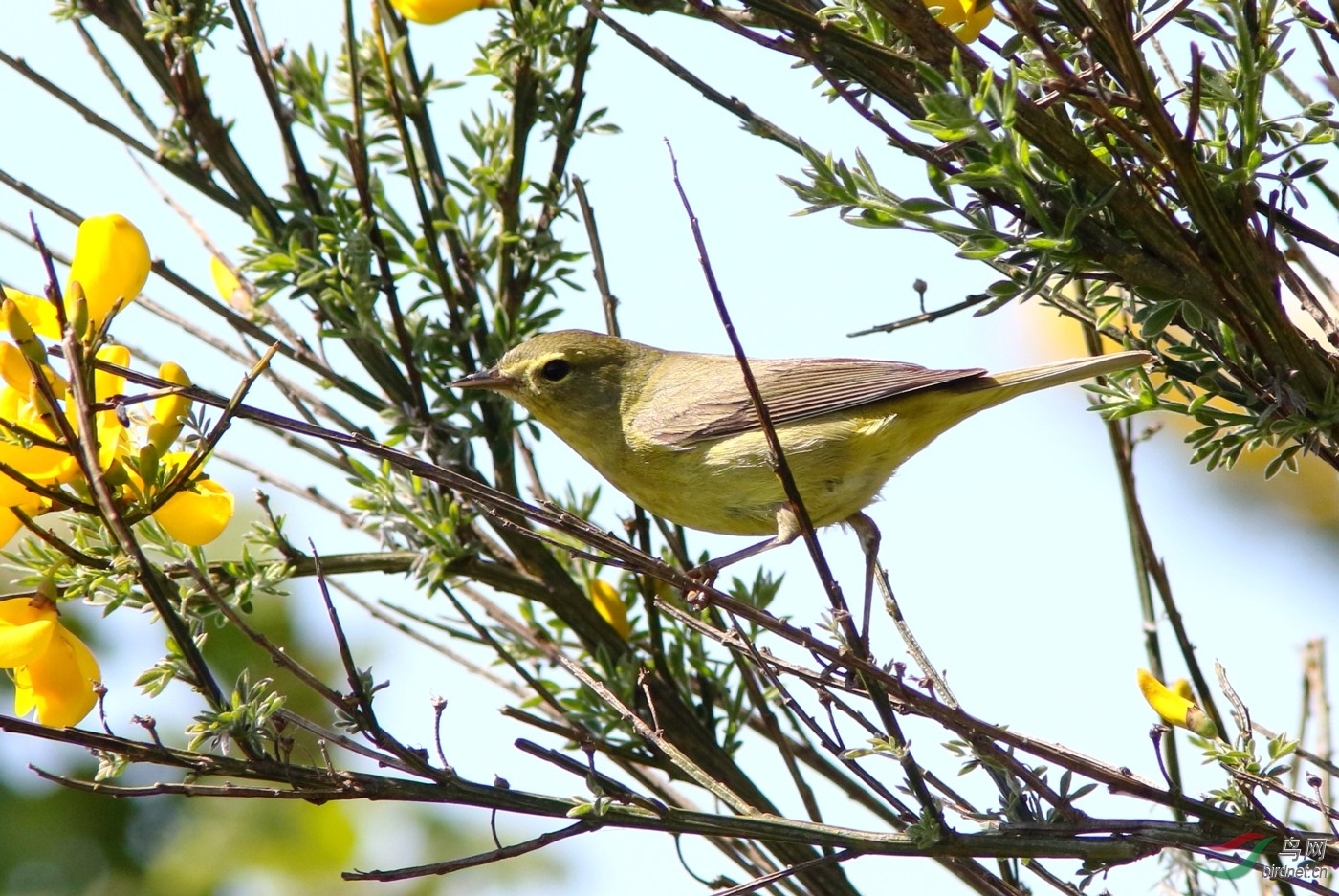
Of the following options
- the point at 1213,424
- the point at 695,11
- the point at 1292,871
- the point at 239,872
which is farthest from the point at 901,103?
the point at 239,872

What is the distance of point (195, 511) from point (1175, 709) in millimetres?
1686

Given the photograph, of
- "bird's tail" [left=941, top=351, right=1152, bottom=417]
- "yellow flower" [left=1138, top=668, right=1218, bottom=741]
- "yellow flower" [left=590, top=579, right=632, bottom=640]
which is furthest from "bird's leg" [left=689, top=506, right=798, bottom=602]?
"yellow flower" [left=1138, top=668, right=1218, bottom=741]

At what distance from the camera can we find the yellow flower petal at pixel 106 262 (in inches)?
78.5

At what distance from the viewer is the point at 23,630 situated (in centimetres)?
194

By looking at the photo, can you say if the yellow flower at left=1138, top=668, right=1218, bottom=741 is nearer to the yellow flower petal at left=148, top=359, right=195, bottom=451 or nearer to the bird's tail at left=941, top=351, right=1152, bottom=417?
the bird's tail at left=941, top=351, right=1152, bottom=417

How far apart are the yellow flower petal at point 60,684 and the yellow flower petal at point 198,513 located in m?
0.23

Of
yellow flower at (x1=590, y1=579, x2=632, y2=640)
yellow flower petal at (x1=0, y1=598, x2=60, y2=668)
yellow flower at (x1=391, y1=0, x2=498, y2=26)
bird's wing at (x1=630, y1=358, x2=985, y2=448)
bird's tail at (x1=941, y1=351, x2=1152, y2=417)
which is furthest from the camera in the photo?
bird's wing at (x1=630, y1=358, x2=985, y2=448)

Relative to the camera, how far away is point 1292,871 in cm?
201

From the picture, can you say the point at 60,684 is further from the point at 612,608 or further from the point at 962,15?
the point at 962,15

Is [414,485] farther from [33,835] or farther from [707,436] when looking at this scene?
[33,835]

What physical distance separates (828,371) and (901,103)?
75.1 inches

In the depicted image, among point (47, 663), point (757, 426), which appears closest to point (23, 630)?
point (47, 663)

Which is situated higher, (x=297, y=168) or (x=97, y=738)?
(x=297, y=168)

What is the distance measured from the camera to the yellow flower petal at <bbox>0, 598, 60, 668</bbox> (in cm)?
191
